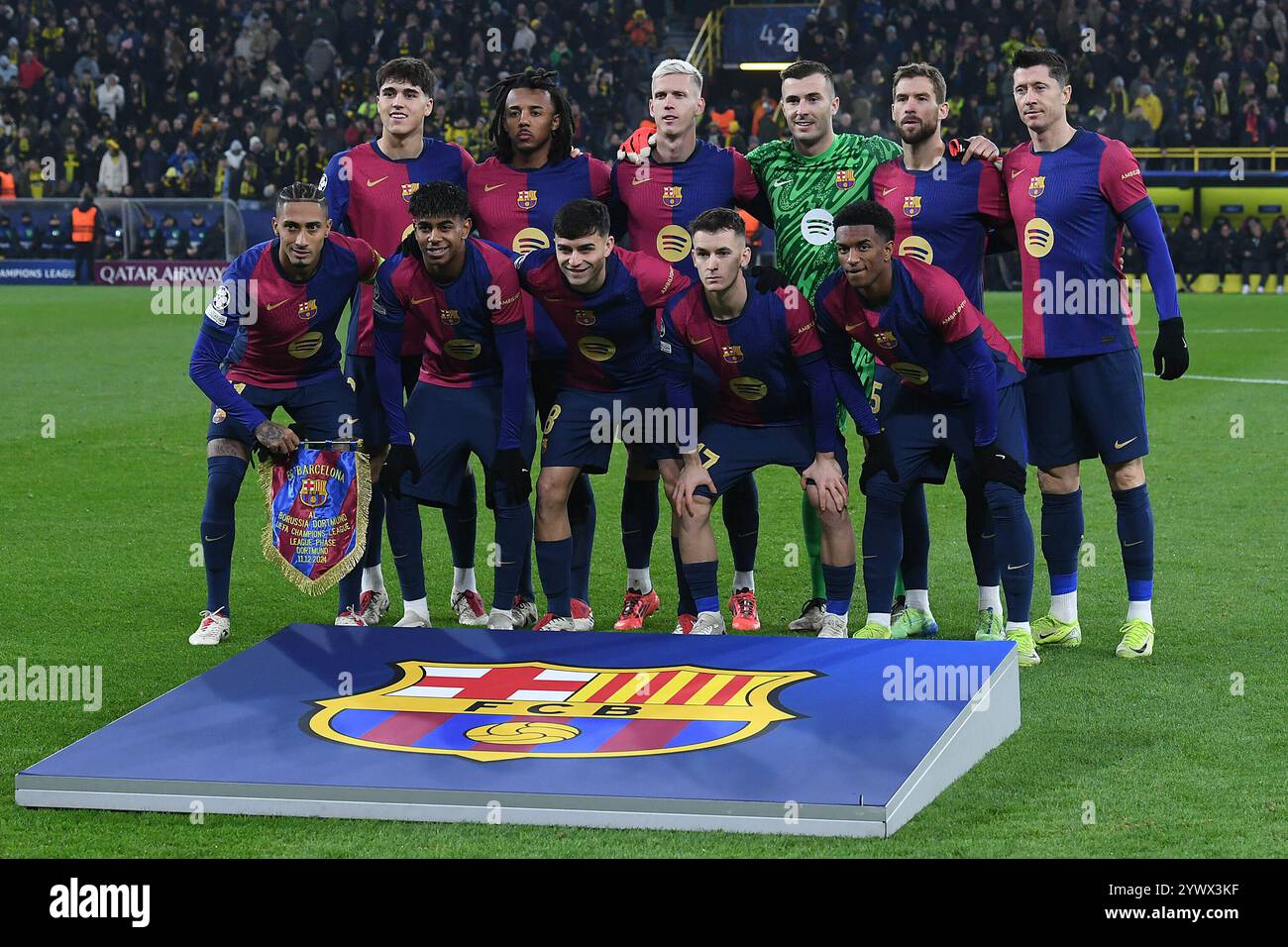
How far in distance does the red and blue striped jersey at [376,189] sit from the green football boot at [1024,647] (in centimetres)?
270

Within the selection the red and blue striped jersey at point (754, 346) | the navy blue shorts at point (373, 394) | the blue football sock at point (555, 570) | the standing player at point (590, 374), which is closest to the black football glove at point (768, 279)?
the red and blue striped jersey at point (754, 346)

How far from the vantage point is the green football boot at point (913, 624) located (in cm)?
652

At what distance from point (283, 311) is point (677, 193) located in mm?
1567

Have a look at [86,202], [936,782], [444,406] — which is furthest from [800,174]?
[86,202]

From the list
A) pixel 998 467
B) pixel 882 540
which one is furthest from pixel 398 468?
pixel 998 467

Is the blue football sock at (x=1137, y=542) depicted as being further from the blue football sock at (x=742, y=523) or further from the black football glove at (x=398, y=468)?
the black football glove at (x=398, y=468)

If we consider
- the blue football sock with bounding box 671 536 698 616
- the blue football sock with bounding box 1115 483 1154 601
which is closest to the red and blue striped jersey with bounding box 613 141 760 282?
the blue football sock with bounding box 671 536 698 616

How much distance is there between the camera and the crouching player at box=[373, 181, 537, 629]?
629 cm

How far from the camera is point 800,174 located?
668 cm

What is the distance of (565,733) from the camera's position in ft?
15.8

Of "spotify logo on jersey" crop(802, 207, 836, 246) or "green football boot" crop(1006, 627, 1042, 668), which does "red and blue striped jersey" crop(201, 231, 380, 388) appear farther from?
"green football boot" crop(1006, 627, 1042, 668)

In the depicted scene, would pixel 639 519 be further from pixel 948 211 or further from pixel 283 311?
pixel 948 211

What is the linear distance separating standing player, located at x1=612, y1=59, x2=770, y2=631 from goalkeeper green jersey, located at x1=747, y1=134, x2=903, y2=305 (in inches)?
5.6
